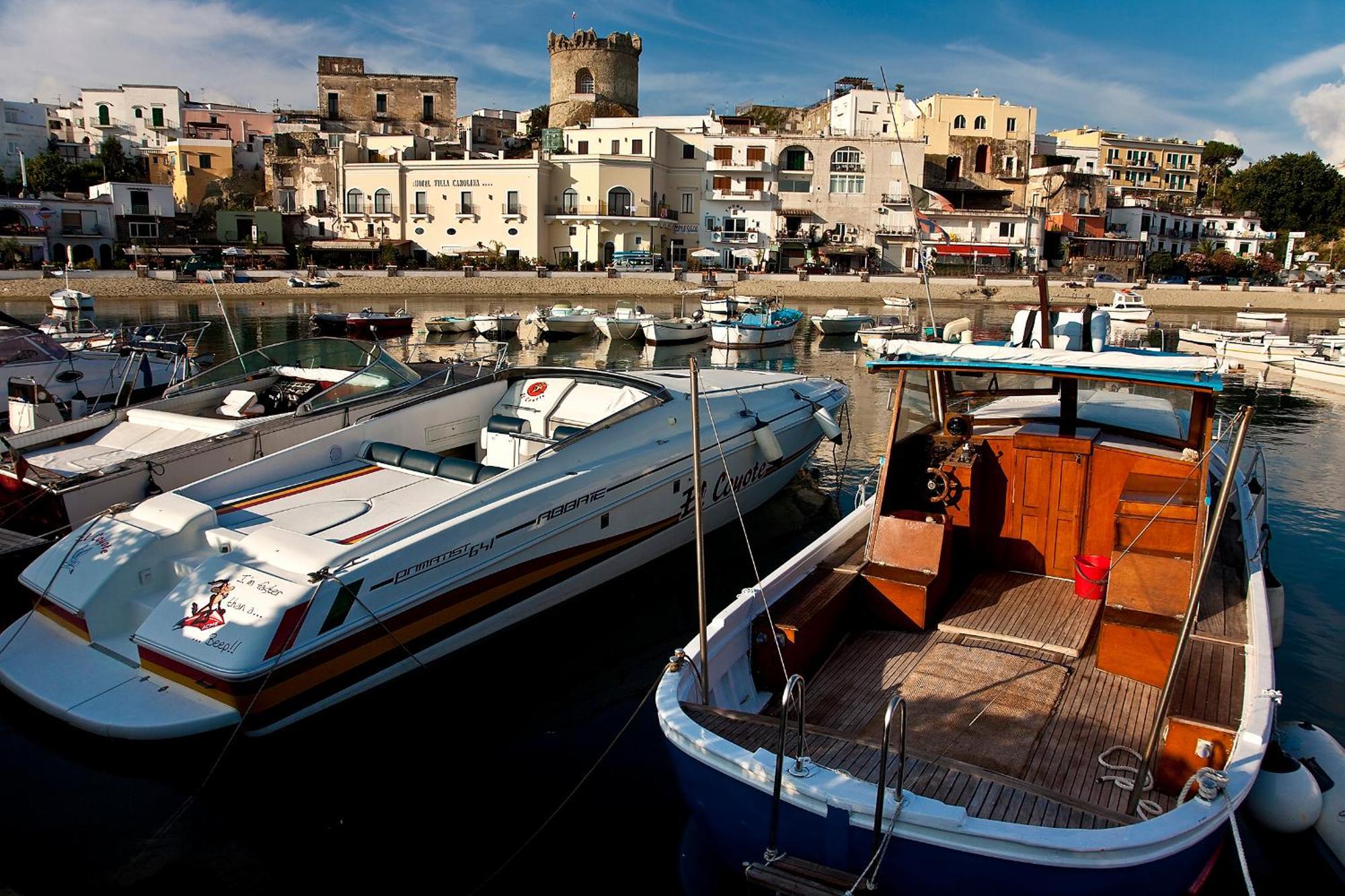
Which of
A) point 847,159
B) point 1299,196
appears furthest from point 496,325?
point 1299,196

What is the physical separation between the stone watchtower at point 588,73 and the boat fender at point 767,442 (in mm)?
72127

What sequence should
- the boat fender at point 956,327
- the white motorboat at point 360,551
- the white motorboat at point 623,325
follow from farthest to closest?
the white motorboat at point 623,325
the boat fender at point 956,327
the white motorboat at point 360,551

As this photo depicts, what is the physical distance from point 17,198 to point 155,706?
67.3 metres

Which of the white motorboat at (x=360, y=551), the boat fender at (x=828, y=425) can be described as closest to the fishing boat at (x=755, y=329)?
the boat fender at (x=828, y=425)

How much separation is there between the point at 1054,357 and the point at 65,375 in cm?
A: 1647

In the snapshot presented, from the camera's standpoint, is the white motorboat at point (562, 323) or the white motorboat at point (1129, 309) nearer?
the white motorboat at point (562, 323)

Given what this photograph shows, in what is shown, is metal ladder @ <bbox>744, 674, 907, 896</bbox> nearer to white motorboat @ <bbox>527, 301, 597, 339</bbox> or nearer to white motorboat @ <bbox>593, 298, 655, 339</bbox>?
white motorboat @ <bbox>593, 298, 655, 339</bbox>

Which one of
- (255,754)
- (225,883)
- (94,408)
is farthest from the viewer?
(94,408)

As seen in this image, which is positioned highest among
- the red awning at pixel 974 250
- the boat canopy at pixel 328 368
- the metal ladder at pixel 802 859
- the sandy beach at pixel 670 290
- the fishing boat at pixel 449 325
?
the red awning at pixel 974 250

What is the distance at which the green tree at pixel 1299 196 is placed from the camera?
82.6 meters

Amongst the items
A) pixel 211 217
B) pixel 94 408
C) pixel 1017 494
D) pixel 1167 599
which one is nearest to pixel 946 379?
pixel 1017 494

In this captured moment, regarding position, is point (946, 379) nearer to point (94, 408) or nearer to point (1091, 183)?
point (94, 408)

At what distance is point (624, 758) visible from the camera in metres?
7.11

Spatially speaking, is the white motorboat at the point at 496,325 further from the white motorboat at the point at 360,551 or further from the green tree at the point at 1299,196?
the green tree at the point at 1299,196
